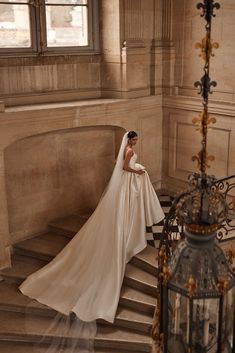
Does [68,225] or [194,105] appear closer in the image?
[68,225]

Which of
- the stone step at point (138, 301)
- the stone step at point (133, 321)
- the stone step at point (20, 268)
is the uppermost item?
the stone step at point (20, 268)

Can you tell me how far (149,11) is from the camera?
26.6 ft

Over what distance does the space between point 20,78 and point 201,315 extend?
5830 mm

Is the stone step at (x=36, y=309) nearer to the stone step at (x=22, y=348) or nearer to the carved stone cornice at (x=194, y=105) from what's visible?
the stone step at (x=22, y=348)

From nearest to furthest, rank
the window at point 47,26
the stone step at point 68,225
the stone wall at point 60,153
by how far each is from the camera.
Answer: the stone wall at point 60,153, the window at point 47,26, the stone step at point 68,225

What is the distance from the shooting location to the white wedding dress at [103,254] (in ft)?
19.5

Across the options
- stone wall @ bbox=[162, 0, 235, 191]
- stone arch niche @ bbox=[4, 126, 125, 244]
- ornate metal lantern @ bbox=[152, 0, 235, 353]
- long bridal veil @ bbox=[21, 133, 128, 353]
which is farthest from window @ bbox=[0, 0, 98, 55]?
ornate metal lantern @ bbox=[152, 0, 235, 353]

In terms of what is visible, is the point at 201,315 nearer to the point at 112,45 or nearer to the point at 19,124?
the point at 19,124

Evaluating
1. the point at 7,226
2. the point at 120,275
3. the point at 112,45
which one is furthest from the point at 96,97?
the point at 120,275

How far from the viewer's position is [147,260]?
6445 millimetres

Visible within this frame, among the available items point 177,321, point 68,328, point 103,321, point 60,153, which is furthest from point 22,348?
point 177,321

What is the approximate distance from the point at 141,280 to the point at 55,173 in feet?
7.90

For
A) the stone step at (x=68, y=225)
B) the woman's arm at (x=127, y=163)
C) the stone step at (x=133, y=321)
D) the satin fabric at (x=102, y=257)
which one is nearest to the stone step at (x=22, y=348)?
the stone step at (x=133, y=321)

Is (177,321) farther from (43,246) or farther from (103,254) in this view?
(43,246)
